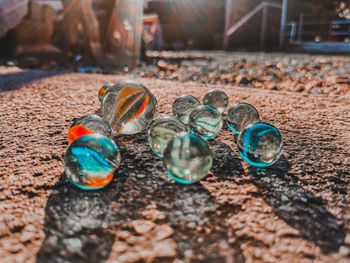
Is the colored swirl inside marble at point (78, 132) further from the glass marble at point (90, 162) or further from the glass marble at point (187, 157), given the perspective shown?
the glass marble at point (187, 157)

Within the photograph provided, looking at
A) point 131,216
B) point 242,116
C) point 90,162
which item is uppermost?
point 242,116

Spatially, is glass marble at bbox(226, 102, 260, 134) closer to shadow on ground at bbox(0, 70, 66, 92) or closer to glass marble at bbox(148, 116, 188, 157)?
glass marble at bbox(148, 116, 188, 157)

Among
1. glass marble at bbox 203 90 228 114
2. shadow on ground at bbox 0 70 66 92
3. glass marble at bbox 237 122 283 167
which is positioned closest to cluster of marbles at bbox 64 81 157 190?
glass marble at bbox 203 90 228 114

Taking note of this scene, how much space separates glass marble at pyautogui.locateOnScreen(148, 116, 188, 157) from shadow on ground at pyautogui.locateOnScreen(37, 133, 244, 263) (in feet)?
0.48

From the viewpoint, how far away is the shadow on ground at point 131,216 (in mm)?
1167

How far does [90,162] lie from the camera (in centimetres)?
142

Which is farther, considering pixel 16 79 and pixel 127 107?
pixel 16 79

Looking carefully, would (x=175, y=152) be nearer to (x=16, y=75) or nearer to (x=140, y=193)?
(x=140, y=193)

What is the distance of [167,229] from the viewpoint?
4.28ft

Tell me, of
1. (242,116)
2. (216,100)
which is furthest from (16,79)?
(242,116)

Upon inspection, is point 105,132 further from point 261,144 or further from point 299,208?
point 299,208

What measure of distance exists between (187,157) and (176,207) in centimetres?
26

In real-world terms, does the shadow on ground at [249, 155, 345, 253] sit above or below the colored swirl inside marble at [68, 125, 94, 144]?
below

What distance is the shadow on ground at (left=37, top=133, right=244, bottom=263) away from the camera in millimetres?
1167
